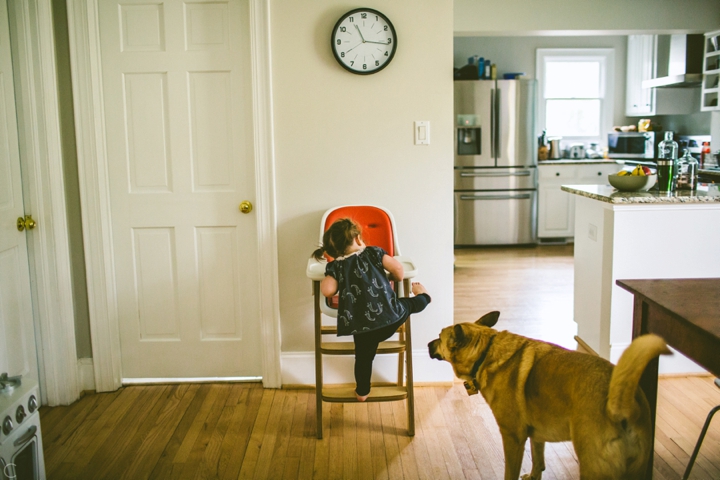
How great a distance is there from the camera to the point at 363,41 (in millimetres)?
2918

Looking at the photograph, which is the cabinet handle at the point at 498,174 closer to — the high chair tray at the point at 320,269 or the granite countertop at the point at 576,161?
the granite countertop at the point at 576,161

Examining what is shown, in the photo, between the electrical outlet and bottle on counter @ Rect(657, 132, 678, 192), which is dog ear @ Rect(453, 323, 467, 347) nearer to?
the electrical outlet

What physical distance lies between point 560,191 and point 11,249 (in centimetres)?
543

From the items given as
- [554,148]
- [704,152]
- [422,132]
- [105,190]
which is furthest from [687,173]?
[554,148]

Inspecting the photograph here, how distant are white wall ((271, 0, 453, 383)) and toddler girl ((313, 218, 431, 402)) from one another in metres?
0.55

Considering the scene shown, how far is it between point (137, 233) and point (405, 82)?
1490 millimetres

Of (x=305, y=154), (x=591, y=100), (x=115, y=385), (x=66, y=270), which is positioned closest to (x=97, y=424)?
(x=115, y=385)

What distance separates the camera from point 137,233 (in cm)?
309

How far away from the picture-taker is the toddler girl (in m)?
2.44

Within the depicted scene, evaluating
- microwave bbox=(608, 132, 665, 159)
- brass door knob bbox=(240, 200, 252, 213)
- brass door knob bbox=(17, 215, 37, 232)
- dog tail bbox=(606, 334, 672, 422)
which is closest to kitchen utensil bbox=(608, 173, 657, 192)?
brass door knob bbox=(240, 200, 252, 213)

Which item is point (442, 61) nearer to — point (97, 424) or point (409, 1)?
point (409, 1)

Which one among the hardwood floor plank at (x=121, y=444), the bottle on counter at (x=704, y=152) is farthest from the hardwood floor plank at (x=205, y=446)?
the bottle on counter at (x=704, y=152)

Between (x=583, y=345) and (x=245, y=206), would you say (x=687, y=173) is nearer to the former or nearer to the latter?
(x=583, y=345)

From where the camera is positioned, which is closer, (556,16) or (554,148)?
(556,16)
